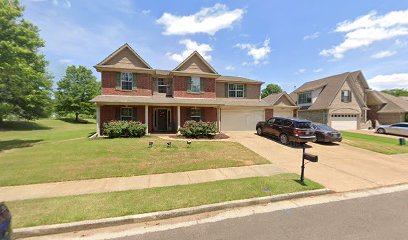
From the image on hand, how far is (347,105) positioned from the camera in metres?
26.2

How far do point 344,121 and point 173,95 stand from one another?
23589mm

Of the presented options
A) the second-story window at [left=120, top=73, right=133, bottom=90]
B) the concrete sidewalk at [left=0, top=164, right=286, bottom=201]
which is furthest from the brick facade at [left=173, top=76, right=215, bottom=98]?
the concrete sidewalk at [left=0, top=164, right=286, bottom=201]

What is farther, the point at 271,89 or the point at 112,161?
the point at 271,89

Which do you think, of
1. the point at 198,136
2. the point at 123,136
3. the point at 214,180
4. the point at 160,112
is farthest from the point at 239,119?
the point at 214,180

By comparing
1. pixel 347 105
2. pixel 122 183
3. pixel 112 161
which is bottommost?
pixel 122 183

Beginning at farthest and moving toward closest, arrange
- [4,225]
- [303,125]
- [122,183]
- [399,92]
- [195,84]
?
[399,92] < [195,84] < [303,125] < [122,183] < [4,225]

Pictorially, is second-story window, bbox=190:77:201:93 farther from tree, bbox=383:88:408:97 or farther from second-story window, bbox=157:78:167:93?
tree, bbox=383:88:408:97

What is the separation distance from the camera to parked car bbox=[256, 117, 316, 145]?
13.1 meters

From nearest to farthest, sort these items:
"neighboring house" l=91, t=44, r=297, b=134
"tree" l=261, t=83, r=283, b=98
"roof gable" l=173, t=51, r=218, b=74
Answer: "neighboring house" l=91, t=44, r=297, b=134
"roof gable" l=173, t=51, r=218, b=74
"tree" l=261, t=83, r=283, b=98

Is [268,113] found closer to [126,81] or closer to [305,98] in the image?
[305,98]

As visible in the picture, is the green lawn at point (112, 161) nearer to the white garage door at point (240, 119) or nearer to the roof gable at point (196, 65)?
the white garage door at point (240, 119)

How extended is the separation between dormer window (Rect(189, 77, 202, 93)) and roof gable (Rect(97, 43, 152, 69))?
4.32 m

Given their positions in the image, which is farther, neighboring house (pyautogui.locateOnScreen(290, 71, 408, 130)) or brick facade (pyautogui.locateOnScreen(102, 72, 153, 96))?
neighboring house (pyautogui.locateOnScreen(290, 71, 408, 130))

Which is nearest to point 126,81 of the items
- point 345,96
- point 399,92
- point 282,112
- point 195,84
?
point 195,84
